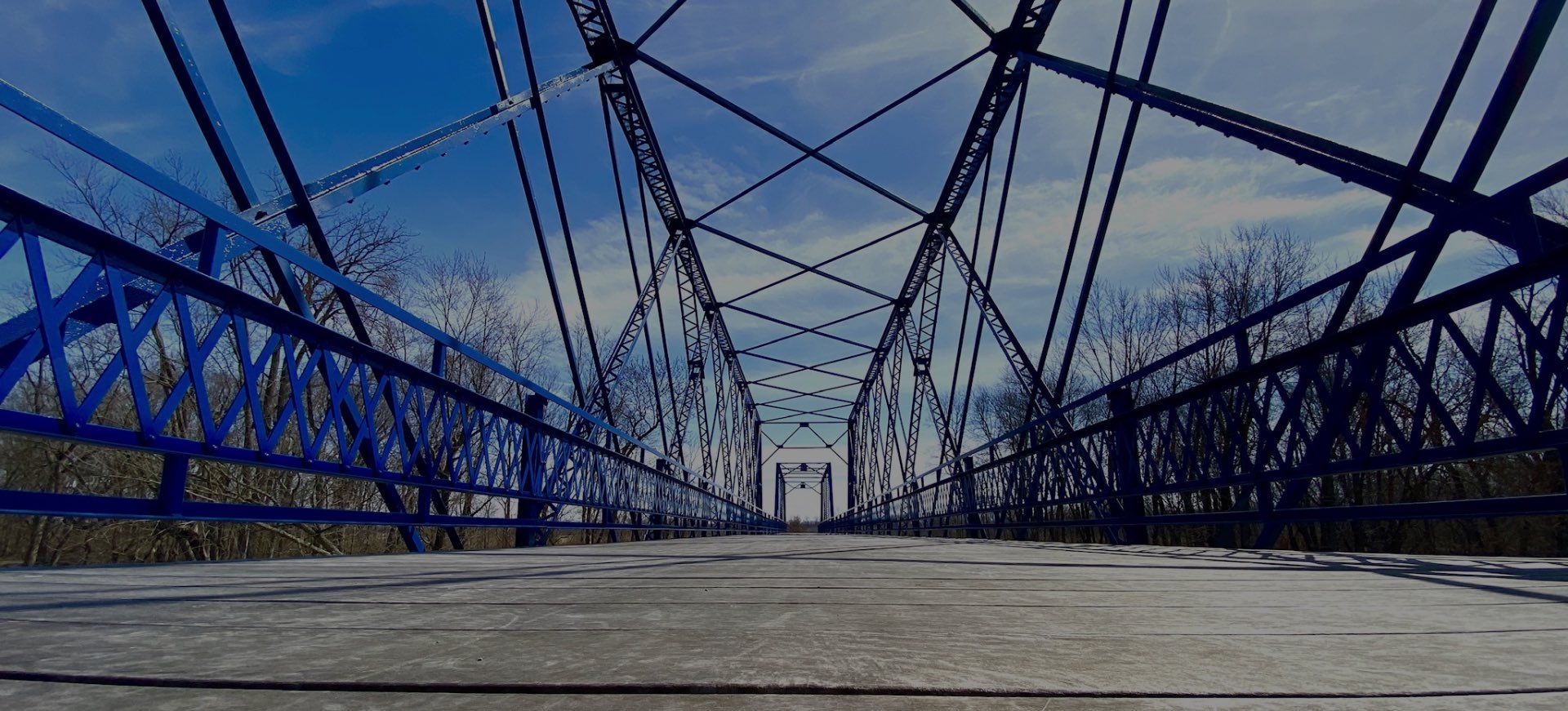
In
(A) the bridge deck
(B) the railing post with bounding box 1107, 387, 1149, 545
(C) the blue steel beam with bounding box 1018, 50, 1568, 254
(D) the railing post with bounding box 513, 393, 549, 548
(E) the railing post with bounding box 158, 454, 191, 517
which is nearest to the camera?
(A) the bridge deck

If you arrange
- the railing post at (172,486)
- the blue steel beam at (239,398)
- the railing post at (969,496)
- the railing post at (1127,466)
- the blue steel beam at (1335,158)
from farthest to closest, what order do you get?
the railing post at (969,496), the railing post at (1127,466), the blue steel beam at (1335,158), the railing post at (172,486), the blue steel beam at (239,398)

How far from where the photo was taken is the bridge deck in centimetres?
99

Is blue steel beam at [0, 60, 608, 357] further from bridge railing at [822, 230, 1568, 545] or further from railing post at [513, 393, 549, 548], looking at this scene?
bridge railing at [822, 230, 1568, 545]

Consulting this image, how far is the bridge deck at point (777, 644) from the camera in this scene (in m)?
0.99

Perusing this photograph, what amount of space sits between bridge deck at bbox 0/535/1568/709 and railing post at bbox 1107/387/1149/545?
4.72 meters

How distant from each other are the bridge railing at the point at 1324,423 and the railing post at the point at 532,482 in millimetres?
6138

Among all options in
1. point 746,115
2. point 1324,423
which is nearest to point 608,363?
point 746,115

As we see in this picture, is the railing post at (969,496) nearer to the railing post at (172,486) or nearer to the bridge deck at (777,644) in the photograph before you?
the bridge deck at (777,644)

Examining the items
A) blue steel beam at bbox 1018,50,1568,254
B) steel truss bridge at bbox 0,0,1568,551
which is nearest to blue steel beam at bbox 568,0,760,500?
steel truss bridge at bbox 0,0,1568,551

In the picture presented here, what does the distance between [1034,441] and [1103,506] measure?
1405 mm

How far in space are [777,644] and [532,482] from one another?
7.19m

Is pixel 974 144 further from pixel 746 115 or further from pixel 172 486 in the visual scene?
pixel 172 486

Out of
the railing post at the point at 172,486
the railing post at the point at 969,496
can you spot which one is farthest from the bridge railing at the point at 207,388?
the railing post at the point at 969,496

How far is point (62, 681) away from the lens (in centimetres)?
102
